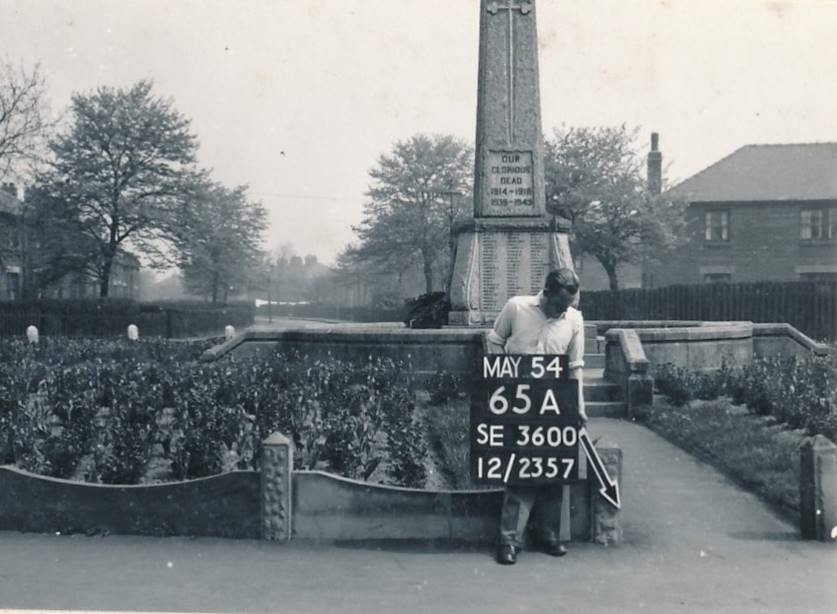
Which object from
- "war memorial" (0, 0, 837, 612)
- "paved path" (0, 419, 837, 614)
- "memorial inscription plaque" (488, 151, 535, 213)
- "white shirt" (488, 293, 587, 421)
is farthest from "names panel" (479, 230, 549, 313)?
"white shirt" (488, 293, 587, 421)

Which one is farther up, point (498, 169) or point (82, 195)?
point (82, 195)

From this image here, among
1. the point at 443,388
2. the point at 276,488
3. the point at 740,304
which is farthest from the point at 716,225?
the point at 276,488

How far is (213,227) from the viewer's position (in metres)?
42.9

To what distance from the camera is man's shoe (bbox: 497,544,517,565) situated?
6160 millimetres

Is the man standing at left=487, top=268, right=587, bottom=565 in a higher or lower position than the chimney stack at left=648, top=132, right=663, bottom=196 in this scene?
lower

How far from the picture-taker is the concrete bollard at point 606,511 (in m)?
6.64

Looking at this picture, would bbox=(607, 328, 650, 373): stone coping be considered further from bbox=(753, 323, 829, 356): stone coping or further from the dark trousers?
the dark trousers

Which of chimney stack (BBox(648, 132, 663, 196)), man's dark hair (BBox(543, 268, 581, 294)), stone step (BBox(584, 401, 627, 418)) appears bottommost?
stone step (BBox(584, 401, 627, 418))

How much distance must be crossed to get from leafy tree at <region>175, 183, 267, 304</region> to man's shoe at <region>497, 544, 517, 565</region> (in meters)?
36.9

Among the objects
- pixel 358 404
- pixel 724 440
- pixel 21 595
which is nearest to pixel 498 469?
pixel 21 595

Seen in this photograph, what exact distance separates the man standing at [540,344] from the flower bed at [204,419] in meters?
1.50

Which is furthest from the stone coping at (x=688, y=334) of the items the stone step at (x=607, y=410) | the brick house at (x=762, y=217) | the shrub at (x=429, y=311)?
the brick house at (x=762, y=217)

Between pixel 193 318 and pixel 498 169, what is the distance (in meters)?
28.2

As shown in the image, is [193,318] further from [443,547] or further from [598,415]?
[443,547]
